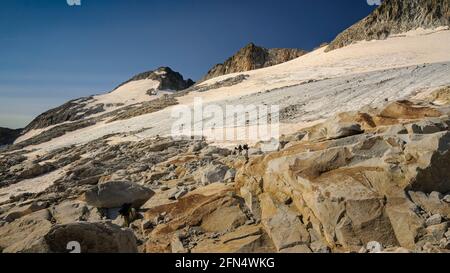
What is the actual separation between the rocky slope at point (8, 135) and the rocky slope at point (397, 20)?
5462 cm

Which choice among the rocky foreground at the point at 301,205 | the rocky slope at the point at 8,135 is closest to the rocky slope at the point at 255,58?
the rocky slope at the point at 8,135

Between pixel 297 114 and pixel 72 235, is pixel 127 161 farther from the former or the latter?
pixel 72 235

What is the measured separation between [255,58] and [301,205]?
2682 inches

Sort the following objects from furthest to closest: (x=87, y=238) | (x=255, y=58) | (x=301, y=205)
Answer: (x=255, y=58) → (x=301, y=205) → (x=87, y=238)

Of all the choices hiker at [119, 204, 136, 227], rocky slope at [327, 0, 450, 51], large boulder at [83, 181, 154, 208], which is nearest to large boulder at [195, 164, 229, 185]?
large boulder at [83, 181, 154, 208]

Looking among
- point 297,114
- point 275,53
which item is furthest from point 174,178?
point 275,53

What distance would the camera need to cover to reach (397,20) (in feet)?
153

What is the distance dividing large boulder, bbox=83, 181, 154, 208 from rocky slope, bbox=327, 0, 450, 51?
44512mm

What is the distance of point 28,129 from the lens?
6216 centimetres

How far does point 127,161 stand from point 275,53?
63.1 m

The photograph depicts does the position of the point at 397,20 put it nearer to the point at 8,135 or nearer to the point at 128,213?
the point at 128,213

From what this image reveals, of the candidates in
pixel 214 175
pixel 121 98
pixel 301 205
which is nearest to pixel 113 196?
pixel 214 175

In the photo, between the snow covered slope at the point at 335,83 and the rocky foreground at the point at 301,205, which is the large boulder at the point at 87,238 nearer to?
the rocky foreground at the point at 301,205

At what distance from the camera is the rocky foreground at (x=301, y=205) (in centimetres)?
518
